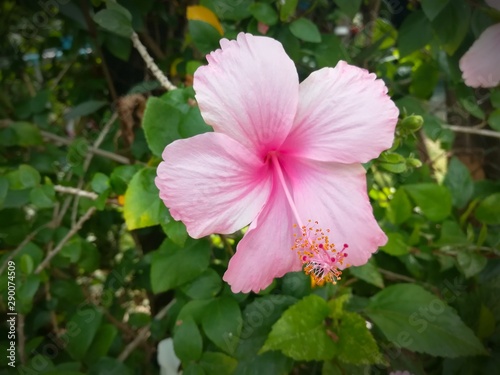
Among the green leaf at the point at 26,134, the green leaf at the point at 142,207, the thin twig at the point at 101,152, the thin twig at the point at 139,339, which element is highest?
the green leaf at the point at 142,207

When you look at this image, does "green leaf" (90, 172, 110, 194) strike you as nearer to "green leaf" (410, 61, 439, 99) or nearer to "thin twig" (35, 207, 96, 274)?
"thin twig" (35, 207, 96, 274)

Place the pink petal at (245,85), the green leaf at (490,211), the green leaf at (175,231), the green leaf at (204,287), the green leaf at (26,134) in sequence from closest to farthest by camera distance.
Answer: the pink petal at (245,85)
the green leaf at (175,231)
the green leaf at (204,287)
the green leaf at (490,211)
the green leaf at (26,134)

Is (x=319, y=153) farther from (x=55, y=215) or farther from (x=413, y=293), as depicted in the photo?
(x=55, y=215)

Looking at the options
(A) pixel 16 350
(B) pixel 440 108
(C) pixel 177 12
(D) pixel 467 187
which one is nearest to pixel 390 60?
(B) pixel 440 108

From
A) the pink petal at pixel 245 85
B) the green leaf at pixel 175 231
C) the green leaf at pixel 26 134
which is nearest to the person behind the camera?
the pink petal at pixel 245 85

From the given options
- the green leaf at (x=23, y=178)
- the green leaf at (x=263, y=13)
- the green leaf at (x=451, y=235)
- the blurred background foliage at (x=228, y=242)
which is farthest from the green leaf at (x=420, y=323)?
the green leaf at (x=23, y=178)

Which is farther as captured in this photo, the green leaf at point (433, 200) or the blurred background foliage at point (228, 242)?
the green leaf at point (433, 200)

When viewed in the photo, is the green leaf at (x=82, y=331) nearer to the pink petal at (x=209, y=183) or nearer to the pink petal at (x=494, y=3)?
the pink petal at (x=209, y=183)
